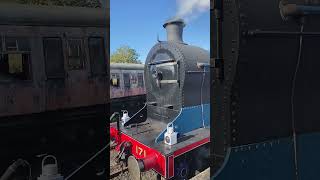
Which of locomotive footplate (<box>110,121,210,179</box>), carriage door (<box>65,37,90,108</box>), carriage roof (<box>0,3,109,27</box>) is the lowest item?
locomotive footplate (<box>110,121,210,179</box>)

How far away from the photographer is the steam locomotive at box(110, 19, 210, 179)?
7094 millimetres

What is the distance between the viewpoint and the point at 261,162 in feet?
10.2

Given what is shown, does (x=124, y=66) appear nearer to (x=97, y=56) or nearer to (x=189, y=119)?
(x=189, y=119)

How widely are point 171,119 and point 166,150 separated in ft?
7.41

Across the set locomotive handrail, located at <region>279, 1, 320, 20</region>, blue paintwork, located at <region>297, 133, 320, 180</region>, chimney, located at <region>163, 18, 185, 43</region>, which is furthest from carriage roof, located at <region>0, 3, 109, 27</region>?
chimney, located at <region>163, 18, 185, 43</region>

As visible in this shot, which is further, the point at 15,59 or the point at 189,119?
the point at 189,119

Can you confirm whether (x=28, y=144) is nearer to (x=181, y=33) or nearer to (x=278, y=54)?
(x=278, y=54)

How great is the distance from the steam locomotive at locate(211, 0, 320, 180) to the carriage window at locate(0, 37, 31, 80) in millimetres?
1747

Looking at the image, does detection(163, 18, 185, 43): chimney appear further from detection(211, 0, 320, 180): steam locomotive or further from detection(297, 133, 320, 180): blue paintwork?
detection(297, 133, 320, 180): blue paintwork

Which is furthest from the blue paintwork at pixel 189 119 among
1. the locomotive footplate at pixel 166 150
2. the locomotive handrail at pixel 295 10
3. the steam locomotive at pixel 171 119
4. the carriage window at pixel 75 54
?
the carriage window at pixel 75 54

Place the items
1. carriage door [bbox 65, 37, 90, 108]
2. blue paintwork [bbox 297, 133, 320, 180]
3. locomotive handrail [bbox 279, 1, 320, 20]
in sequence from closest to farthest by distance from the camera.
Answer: carriage door [bbox 65, 37, 90, 108]
locomotive handrail [bbox 279, 1, 320, 20]
blue paintwork [bbox 297, 133, 320, 180]

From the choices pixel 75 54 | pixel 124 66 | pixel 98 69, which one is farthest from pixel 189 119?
pixel 124 66

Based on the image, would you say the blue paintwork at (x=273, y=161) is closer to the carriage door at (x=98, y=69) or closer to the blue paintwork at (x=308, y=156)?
the blue paintwork at (x=308, y=156)

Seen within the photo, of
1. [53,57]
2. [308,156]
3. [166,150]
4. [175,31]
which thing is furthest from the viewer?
[175,31]
